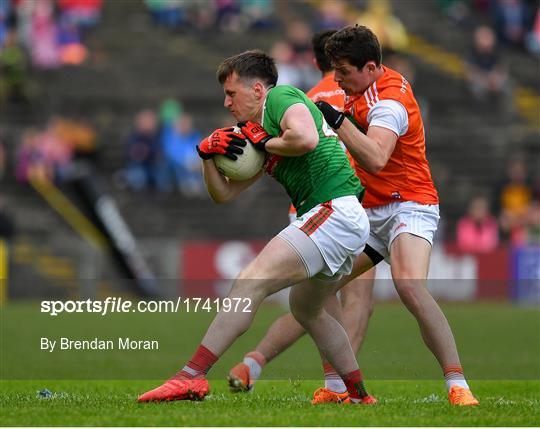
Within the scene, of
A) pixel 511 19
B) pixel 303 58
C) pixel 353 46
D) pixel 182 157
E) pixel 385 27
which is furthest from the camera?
pixel 511 19

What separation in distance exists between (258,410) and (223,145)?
1.61 metres

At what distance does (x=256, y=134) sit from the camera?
7969 millimetres

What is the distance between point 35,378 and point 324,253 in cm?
376

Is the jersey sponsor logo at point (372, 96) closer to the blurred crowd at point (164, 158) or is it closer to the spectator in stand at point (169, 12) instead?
the blurred crowd at point (164, 158)

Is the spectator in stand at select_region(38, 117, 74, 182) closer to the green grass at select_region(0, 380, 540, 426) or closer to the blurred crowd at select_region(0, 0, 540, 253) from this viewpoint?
the blurred crowd at select_region(0, 0, 540, 253)

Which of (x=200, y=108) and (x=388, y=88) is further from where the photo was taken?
(x=200, y=108)

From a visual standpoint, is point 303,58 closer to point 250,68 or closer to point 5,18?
point 5,18

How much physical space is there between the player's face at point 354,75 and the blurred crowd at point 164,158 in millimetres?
14815

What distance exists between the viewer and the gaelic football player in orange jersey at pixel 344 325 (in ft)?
29.0

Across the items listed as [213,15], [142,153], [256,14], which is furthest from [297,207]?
[213,15]

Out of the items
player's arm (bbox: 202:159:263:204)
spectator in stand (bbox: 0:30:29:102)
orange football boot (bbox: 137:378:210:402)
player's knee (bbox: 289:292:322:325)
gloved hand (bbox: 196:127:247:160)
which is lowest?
orange football boot (bbox: 137:378:210:402)

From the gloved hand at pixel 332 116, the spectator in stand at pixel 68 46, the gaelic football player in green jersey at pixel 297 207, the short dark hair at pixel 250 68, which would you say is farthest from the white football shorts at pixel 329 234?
the spectator in stand at pixel 68 46

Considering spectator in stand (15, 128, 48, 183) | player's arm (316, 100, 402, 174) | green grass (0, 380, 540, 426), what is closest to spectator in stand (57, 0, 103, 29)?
spectator in stand (15, 128, 48, 183)

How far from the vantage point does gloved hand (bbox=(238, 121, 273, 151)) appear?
794 cm
